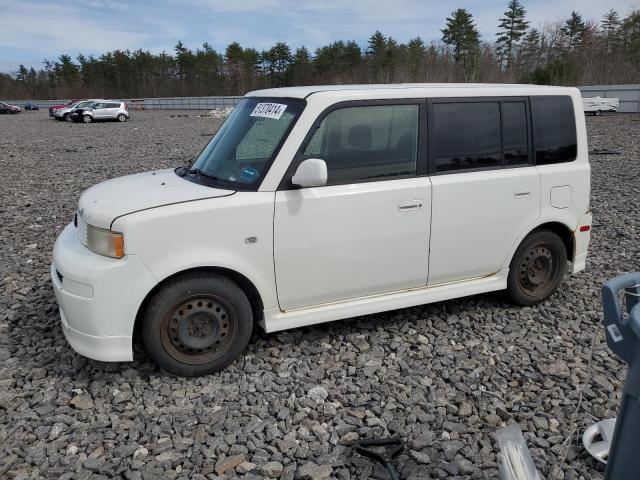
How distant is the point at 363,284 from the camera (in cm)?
436

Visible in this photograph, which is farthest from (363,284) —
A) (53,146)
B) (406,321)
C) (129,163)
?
(53,146)

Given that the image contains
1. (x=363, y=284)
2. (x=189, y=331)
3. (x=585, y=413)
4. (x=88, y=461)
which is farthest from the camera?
(x=363, y=284)

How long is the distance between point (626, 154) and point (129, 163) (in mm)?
14944

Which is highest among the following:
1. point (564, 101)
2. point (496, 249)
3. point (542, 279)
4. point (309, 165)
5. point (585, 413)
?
point (564, 101)

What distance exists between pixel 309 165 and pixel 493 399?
210 cm

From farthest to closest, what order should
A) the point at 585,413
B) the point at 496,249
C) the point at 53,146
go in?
the point at 53,146
the point at 496,249
the point at 585,413

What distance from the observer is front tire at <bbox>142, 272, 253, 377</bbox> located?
379cm

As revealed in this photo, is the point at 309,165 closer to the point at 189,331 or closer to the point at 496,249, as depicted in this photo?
the point at 189,331

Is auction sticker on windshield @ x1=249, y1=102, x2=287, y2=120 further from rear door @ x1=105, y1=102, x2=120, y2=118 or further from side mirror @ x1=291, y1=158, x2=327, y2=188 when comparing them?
rear door @ x1=105, y1=102, x2=120, y2=118

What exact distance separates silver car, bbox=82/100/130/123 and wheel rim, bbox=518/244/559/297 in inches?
1509

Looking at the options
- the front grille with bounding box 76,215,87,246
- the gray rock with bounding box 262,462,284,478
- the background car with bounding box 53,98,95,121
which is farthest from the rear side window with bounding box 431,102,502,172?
the background car with bounding box 53,98,95,121

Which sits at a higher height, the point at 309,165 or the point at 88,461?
the point at 309,165

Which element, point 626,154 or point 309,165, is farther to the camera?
point 626,154

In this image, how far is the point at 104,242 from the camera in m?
3.71
